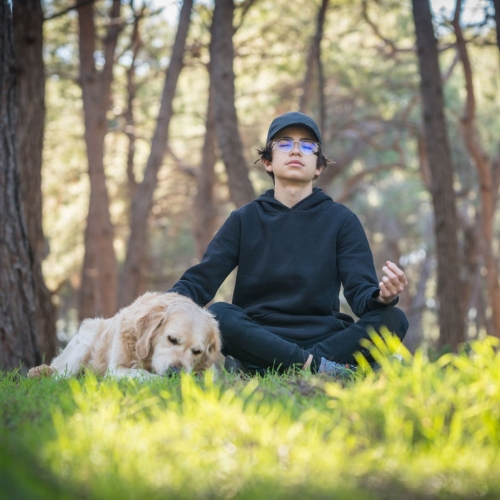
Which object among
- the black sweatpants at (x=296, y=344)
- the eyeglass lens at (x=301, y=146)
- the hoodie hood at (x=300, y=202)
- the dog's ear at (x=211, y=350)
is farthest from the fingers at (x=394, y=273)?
the eyeglass lens at (x=301, y=146)

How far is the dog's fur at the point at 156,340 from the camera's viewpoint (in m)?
4.45

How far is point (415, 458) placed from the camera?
2.38m

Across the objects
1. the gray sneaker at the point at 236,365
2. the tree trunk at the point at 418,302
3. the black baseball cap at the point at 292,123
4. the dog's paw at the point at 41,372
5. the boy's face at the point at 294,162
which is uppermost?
the black baseball cap at the point at 292,123

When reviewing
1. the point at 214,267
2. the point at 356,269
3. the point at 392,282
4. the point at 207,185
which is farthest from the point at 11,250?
the point at 207,185

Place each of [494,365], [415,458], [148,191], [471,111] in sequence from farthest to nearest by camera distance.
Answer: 1. [471,111]
2. [148,191]
3. [494,365]
4. [415,458]

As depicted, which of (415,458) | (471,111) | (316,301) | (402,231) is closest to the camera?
(415,458)

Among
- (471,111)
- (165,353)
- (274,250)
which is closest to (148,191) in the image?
(471,111)

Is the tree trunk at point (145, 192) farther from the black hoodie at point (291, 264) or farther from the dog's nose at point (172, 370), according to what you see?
the dog's nose at point (172, 370)

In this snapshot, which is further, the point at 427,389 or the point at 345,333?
the point at 345,333

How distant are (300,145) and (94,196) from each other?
9.31 m

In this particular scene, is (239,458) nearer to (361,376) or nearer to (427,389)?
(427,389)

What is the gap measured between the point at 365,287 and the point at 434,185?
6011 millimetres

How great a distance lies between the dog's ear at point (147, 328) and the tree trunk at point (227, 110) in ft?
17.1

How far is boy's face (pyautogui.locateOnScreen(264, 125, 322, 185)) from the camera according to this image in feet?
17.5
